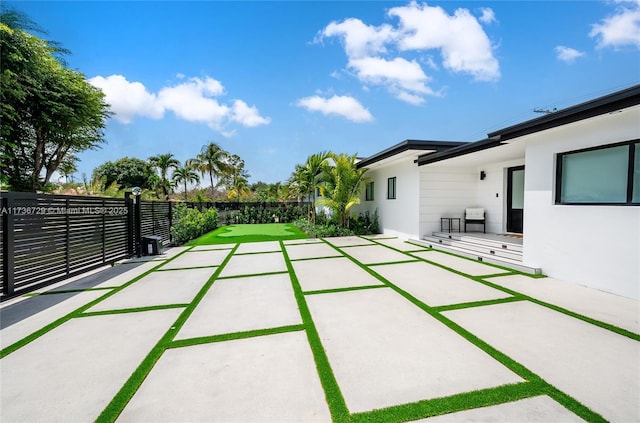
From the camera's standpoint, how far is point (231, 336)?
9.42 ft

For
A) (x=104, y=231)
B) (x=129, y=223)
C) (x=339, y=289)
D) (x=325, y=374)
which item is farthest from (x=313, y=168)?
(x=325, y=374)

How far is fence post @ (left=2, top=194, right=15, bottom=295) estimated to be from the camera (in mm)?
3877

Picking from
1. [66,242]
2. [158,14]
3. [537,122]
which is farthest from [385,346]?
[158,14]

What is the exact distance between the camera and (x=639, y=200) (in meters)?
3.80

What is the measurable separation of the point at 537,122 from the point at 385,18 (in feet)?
20.0

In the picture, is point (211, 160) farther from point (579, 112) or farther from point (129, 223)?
point (579, 112)

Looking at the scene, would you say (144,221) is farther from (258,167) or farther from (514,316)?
(258,167)

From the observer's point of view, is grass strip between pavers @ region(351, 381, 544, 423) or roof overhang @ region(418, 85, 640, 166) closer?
grass strip between pavers @ region(351, 381, 544, 423)

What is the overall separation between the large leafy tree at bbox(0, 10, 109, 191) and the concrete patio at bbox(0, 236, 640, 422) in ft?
33.7

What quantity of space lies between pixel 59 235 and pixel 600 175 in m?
9.55

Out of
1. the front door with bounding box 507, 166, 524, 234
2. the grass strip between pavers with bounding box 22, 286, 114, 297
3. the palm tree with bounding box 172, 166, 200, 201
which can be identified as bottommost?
the grass strip between pavers with bounding box 22, 286, 114, 297

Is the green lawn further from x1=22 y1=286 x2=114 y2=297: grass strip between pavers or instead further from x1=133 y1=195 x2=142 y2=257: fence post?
x1=22 y1=286 x2=114 y2=297: grass strip between pavers

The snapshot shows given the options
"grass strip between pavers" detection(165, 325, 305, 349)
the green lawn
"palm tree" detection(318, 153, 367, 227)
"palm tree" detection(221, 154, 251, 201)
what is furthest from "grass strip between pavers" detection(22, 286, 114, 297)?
"palm tree" detection(221, 154, 251, 201)

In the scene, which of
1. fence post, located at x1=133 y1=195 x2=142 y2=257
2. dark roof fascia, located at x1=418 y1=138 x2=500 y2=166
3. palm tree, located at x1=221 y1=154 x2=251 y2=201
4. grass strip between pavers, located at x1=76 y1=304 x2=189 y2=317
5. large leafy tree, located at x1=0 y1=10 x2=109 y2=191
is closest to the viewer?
grass strip between pavers, located at x1=76 y1=304 x2=189 y2=317
